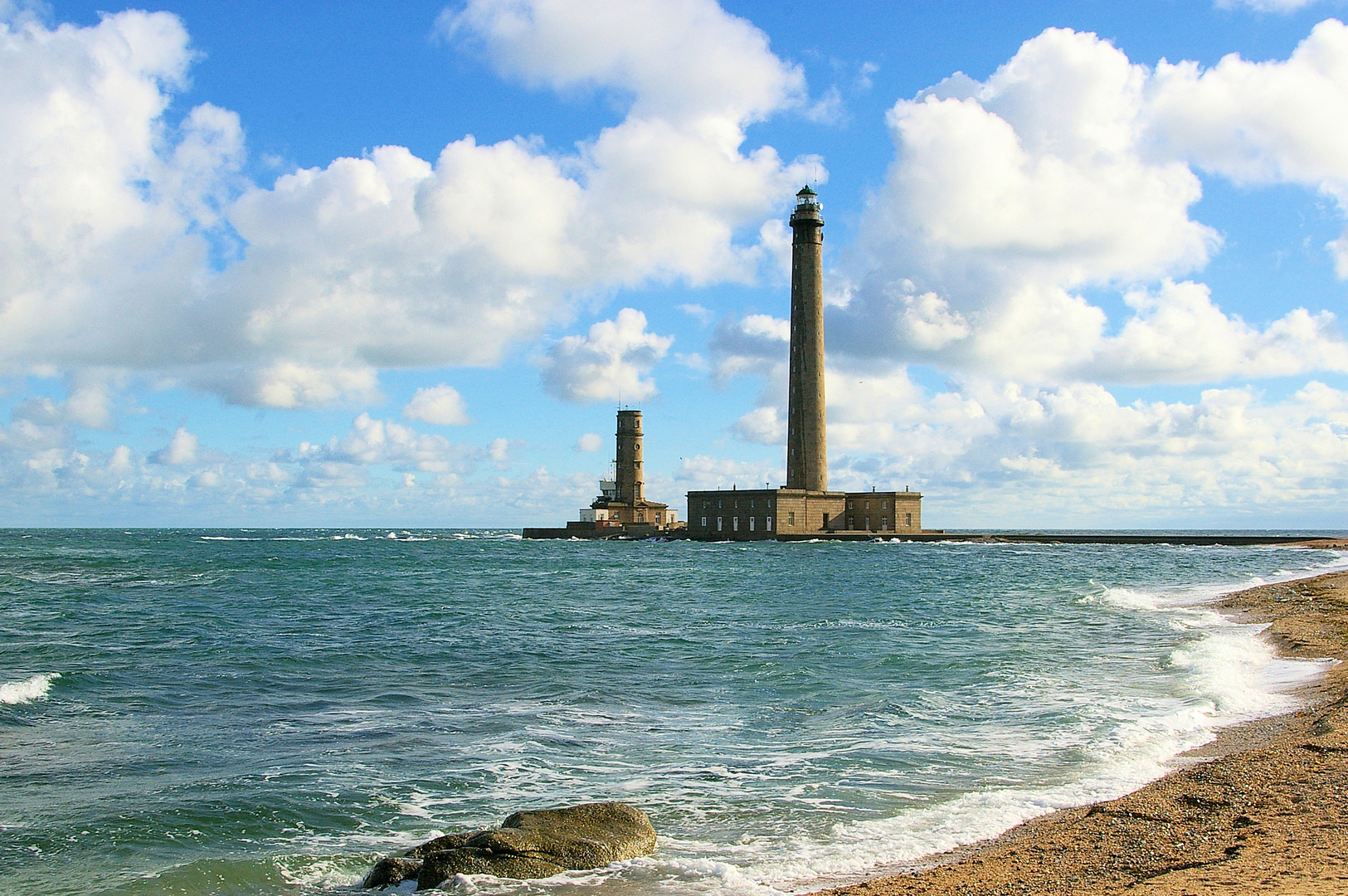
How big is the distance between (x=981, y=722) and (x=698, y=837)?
21.2 feet

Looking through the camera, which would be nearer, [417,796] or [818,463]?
[417,796]

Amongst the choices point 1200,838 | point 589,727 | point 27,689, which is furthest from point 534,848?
point 27,689

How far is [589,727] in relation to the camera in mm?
14406

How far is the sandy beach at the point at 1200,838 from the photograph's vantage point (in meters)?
6.65

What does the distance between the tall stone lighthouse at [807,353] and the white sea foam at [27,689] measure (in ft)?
240

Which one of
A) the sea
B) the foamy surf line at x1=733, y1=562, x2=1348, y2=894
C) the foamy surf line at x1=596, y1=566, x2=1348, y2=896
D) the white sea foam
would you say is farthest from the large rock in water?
the white sea foam

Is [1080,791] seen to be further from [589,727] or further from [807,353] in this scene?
[807,353]

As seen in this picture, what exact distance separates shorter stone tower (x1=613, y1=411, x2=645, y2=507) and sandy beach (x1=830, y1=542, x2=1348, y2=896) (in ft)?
290

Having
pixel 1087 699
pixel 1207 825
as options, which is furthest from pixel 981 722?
pixel 1207 825

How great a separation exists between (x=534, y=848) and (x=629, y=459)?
92360 mm

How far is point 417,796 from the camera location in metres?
10.8

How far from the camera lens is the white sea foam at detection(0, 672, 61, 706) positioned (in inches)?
633

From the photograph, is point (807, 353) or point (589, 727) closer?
point (589, 727)

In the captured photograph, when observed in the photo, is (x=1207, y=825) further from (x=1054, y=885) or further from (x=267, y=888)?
(x=267, y=888)
